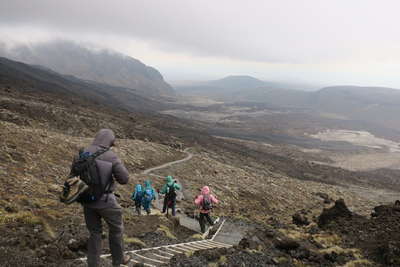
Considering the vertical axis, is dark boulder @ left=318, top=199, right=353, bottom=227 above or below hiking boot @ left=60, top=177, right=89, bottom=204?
below

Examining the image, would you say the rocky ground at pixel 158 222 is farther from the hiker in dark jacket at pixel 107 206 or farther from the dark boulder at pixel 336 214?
the hiker in dark jacket at pixel 107 206

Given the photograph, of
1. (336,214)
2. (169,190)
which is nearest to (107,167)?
(169,190)

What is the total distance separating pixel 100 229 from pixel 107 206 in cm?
64

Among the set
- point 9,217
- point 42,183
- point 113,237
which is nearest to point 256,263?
point 113,237

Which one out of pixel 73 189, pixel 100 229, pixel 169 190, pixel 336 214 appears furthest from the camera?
pixel 336 214

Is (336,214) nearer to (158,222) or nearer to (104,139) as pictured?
(158,222)

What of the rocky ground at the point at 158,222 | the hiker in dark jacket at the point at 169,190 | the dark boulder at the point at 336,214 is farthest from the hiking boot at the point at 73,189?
the dark boulder at the point at 336,214

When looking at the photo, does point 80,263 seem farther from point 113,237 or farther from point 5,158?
point 5,158

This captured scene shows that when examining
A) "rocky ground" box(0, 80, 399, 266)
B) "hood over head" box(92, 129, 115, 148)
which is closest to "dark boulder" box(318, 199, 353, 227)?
"rocky ground" box(0, 80, 399, 266)

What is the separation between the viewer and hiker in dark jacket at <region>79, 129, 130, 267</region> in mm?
6234

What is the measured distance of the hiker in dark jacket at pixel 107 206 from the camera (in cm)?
623

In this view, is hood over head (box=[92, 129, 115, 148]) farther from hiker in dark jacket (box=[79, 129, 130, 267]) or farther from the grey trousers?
the grey trousers

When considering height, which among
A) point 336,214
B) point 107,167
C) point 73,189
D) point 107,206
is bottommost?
point 336,214

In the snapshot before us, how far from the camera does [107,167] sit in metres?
6.20
